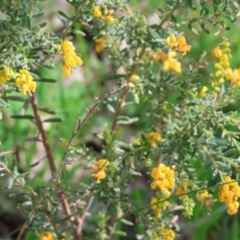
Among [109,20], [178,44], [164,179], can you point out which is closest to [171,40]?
[178,44]

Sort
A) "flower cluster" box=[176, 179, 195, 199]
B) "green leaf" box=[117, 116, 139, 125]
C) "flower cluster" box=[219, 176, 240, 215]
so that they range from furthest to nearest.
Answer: "green leaf" box=[117, 116, 139, 125], "flower cluster" box=[176, 179, 195, 199], "flower cluster" box=[219, 176, 240, 215]

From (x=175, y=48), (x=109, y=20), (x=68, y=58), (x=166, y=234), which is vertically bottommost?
(x=166, y=234)

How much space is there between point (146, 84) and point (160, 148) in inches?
7.3

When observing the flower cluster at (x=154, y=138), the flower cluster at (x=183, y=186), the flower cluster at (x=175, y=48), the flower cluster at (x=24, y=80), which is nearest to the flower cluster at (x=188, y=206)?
the flower cluster at (x=183, y=186)

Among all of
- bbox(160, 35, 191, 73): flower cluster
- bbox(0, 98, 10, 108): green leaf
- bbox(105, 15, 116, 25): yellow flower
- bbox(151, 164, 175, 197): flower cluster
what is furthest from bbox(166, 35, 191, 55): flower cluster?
bbox(0, 98, 10, 108): green leaf

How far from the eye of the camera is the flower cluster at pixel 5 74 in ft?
3.77

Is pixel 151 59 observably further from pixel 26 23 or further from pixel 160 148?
pixel 26 23

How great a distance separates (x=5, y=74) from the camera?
1.16m

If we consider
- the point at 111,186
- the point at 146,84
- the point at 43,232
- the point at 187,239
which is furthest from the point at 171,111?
the point at 187,239

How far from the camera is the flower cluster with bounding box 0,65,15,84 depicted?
115cm

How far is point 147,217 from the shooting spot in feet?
4.66

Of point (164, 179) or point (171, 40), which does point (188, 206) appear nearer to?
point (164, 179)

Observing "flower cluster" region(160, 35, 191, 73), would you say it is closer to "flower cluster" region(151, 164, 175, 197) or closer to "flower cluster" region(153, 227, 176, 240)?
"flower cluster" region(151, 164, 175, 197)

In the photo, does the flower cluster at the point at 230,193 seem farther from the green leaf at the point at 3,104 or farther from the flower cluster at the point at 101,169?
the green leaf at the point at 3,104
